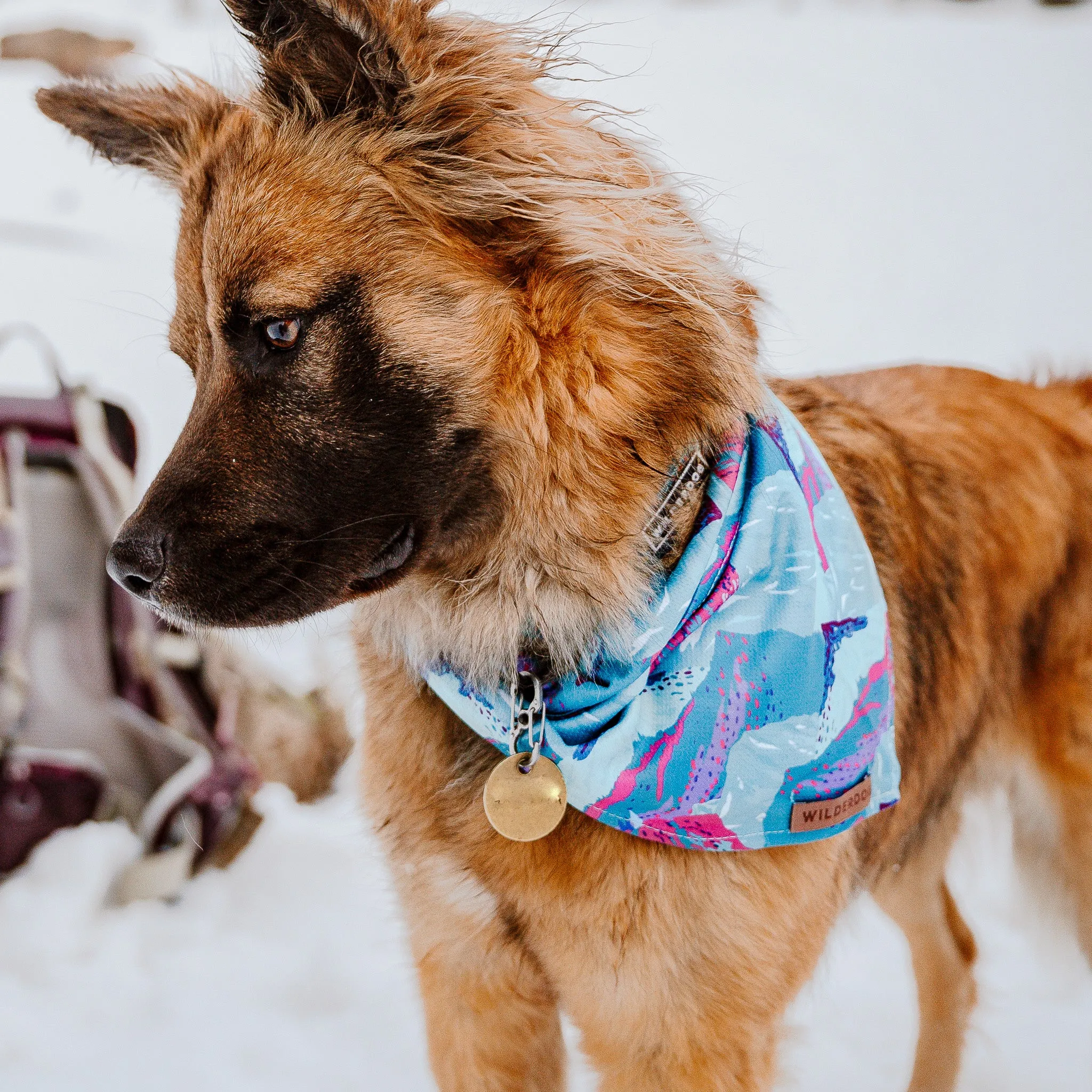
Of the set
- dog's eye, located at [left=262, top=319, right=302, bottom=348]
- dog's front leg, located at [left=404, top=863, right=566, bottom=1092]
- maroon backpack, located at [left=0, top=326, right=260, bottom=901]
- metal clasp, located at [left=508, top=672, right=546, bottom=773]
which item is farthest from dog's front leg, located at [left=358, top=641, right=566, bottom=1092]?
maroon backpack, located at [left=0, top=326, right=260, bottom=901]

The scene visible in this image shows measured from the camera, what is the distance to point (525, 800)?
1.61m

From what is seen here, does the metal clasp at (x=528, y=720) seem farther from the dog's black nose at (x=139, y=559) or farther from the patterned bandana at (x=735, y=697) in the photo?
the dog's black nose at (x=139, y=559)

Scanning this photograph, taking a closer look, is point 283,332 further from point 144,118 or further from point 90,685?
point 90,685

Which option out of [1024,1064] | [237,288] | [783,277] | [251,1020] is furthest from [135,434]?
[783,277]

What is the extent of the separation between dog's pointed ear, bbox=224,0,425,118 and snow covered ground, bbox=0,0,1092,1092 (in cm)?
34

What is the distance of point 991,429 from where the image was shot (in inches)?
89.1

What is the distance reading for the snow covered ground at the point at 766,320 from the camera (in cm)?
260

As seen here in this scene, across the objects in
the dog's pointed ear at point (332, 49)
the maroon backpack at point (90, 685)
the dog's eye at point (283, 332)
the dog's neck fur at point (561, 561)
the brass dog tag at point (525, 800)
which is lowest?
the maroon backpack at point (90, 685)

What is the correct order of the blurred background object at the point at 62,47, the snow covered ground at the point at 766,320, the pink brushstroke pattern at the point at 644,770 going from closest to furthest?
the pink brushstroke pattern at the point at 644,770 → the snow covered ground at the point at 766,320 → the blurred background object at the point at 62,47

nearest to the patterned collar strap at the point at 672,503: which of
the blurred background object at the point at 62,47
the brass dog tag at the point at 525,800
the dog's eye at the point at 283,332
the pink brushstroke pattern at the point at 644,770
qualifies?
the pink brushstroke pattern at the point at 644,770

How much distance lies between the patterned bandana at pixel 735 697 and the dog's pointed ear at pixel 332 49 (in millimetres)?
756

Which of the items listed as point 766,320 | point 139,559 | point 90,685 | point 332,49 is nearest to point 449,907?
point 139,559

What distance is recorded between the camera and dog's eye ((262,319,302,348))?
1448 mm

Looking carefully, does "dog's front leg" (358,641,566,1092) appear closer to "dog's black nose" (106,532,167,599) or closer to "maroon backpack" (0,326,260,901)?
"dog's black nose" (106,532,167,599)
